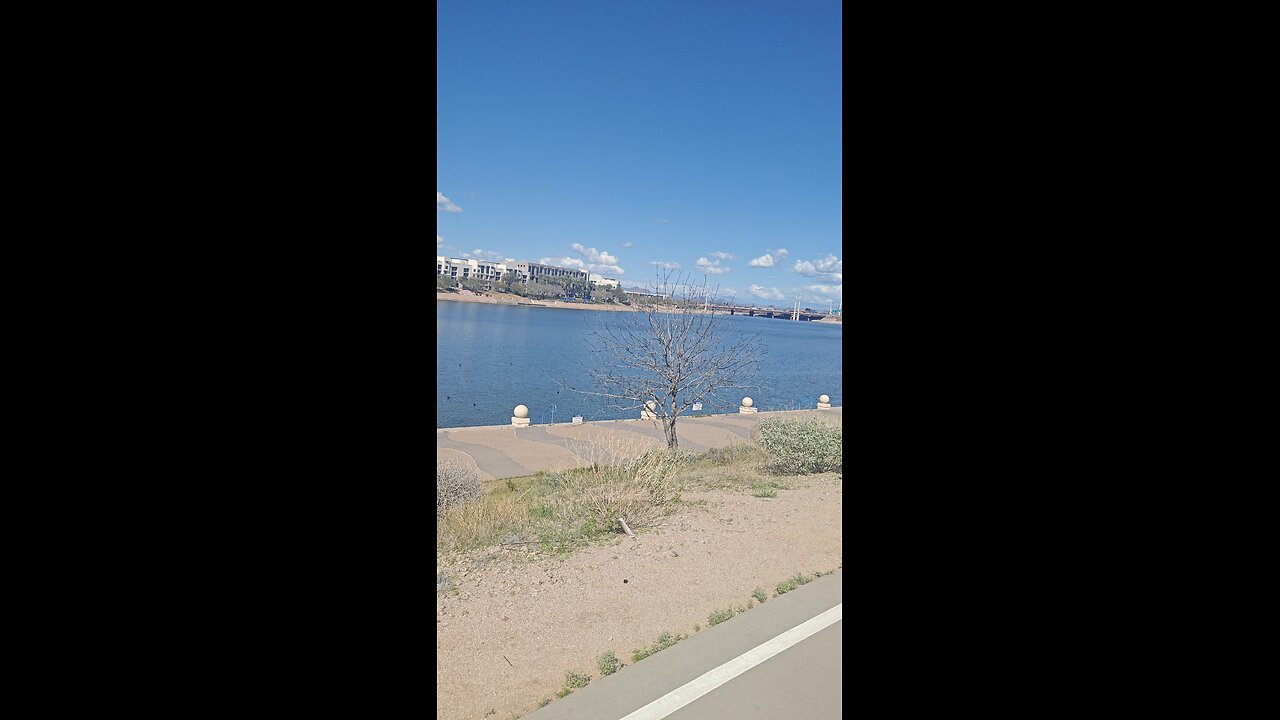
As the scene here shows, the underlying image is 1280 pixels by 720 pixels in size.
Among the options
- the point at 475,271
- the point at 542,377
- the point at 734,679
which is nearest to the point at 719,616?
the point at 734,679

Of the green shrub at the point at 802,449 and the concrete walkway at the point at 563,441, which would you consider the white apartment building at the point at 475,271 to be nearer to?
the concrete walkway at the point at 563,441

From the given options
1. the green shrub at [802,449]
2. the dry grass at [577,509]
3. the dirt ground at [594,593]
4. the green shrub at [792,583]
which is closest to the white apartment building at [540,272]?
the green shrub at [802,449]

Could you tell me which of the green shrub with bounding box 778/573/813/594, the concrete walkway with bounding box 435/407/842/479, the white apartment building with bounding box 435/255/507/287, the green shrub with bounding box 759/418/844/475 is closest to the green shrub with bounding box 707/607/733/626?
the green shrub with bounding box 778/573/813/594

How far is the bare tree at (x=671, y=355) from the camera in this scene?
43.7 ft

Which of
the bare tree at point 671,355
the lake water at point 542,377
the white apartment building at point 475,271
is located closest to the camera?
the bare tree at point 671,355

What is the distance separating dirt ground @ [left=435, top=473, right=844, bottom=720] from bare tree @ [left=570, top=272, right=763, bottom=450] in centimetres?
566

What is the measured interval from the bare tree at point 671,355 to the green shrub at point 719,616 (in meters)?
7.65

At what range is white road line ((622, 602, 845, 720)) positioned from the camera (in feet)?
10.9

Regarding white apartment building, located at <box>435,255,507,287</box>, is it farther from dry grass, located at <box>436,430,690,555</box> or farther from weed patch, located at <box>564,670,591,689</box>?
weed patch, located at <box>564,670,591,689</box>

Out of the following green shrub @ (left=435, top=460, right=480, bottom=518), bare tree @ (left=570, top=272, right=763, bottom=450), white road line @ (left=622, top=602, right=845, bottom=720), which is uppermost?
bare tree @ (left=570, top=272, right=763, bottom=450)

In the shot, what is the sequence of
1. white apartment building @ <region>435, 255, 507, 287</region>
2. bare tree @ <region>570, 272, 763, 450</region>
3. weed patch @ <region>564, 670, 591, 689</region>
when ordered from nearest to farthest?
weed patch @ <region>564, 670, 591, 689</region>
bare tree @ <region>570, 272, 763, 450</region>
white apartment building @ <region>435, 255, 507, 287</region>
